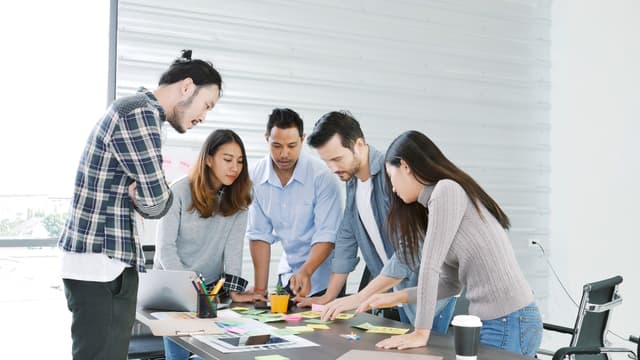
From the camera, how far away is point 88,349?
6.50 ft

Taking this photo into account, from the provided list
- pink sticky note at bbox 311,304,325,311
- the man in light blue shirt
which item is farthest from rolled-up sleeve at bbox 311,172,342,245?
pink sticky note at bbox 311,304,325,311

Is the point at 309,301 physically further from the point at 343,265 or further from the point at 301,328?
the point at 301,328

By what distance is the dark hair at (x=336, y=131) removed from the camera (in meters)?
3.11

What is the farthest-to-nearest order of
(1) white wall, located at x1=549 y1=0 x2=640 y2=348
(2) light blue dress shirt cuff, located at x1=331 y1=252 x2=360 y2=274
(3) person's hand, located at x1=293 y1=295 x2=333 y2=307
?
(1) white wall, located at x1=549 y1=0 x2=640 y2=348
(2) light blue dress shirt cuff, located at x1=331 y1=252 x2=360 y2=274
(3) person's hand, located at x1=293 y1=295 x2=333 y2=307

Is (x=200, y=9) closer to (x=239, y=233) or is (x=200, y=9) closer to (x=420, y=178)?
(x=239, y=233)

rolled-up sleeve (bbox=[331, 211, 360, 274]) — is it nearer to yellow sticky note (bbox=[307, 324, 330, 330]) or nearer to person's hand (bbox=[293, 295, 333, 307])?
person's hand (bbox=[293, 295, 333, 307])

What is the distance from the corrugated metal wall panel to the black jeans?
92.2 inches

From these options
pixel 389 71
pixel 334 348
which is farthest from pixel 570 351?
pixel 389 71

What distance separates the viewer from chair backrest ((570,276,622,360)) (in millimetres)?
2525

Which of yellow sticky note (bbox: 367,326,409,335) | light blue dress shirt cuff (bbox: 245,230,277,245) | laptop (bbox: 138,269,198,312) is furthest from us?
light blue dress shirt cuff (bbox: 245,230,277,245)

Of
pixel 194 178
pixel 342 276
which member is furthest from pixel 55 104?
pixel 342 276

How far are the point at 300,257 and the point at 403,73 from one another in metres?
2.16

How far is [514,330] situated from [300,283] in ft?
4.06

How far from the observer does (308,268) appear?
3305 mm
